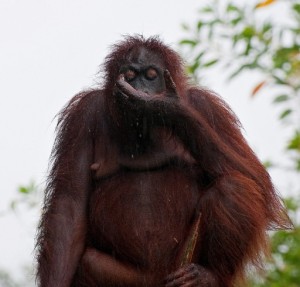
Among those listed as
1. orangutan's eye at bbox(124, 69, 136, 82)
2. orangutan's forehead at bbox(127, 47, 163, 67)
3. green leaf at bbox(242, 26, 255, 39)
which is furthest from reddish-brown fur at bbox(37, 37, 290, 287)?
green leaf at bbox(242, 26, 255, 39)

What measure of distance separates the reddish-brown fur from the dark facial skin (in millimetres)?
73

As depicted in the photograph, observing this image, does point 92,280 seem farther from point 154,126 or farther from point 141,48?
point 141,48

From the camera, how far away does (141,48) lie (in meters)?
7.02

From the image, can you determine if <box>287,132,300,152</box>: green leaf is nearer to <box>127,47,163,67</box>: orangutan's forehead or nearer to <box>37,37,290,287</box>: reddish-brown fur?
<box>37,37,290,287</box>: reddish-brown fur

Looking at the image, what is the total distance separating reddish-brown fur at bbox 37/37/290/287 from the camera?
6816 millimetres

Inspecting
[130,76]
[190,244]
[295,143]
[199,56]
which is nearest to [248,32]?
[199,56]

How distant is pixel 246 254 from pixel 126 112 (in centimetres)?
109

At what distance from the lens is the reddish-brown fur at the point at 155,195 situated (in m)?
6.82

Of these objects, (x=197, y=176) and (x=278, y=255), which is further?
(x=278, y=255)

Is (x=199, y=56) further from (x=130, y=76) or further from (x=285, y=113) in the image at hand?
(x=130, y=76)

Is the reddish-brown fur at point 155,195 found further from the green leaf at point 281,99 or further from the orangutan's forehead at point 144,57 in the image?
the green leaf at point 281,99

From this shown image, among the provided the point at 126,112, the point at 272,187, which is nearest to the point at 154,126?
the point at 126,112

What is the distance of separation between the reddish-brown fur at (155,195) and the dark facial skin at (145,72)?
0.07 metres

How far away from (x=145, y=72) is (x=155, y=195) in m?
0.74
